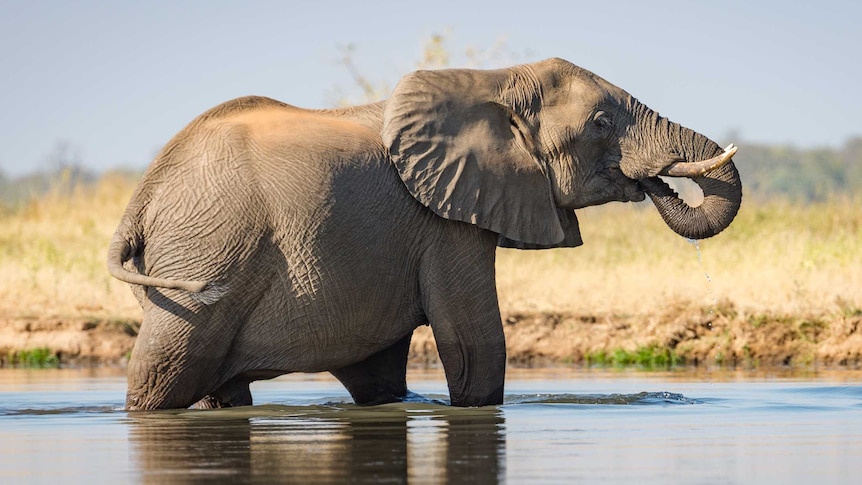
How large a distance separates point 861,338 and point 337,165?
5945 millimetres

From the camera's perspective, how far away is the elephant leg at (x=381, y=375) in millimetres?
9664

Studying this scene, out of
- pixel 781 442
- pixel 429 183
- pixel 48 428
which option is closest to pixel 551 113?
pixel 429 183

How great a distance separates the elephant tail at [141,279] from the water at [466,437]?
0.66 meters

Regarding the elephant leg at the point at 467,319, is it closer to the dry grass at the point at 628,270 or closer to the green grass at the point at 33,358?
the dry grass at the point at 628,270

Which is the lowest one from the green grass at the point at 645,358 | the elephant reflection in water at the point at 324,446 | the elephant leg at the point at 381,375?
the elephant reflection in water at the point at 324,446

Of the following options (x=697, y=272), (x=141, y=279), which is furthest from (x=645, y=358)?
(x=141, y=279)

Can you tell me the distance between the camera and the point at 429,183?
894 centimetres

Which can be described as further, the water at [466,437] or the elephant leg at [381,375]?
the elephant leg at [381,375]

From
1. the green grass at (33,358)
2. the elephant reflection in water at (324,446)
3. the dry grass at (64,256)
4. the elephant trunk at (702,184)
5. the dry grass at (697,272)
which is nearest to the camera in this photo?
the elephant reflection in water at (324,446)

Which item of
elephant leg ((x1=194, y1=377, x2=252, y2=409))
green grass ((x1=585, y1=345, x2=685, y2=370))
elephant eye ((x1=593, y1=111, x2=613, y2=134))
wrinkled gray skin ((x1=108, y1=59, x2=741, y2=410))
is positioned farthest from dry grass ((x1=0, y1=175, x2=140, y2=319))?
elephant eye ((x1=593, y1=111, x2=613, y2=134))

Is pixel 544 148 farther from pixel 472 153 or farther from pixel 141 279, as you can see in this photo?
pixel 141 279

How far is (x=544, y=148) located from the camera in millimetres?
9258

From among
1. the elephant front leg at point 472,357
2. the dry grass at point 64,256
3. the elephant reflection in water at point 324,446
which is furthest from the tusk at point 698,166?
the dry grass at point 64,256

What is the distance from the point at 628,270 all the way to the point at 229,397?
25.8 ft
